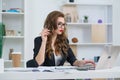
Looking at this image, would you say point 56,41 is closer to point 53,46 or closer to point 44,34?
point 53,46

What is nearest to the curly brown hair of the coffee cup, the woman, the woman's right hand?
the woman

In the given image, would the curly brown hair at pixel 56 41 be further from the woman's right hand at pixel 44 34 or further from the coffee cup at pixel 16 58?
the coffee cup at pixel 16 58

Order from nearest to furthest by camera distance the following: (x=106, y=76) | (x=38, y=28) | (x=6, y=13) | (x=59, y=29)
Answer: (x=106, y=76) → (x=59, y=29) → (x=6, y=13) → (x=38, y=28)

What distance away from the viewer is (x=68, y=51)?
92.8 inches

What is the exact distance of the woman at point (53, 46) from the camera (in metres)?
2.14

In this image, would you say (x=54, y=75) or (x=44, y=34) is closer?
(x=54, y=75)

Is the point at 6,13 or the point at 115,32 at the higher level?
the point at 6,13

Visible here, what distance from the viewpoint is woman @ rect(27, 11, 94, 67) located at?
214cm

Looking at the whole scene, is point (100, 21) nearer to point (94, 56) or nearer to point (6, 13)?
point (94, 56)

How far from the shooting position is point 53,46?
2.30 m

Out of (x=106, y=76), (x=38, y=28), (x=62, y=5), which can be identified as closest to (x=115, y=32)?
(x=62, y=5)

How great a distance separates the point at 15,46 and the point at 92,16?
4.70 ft

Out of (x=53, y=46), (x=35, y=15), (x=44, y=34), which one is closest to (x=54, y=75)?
(x=44, y=34)

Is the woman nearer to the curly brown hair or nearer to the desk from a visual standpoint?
the curly brown hair
